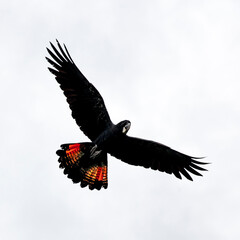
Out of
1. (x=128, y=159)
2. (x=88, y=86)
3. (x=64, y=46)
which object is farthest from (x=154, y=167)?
(x=64, y=46)

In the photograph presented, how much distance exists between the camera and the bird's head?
52.0 feet

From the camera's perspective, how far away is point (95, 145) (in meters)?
15.9

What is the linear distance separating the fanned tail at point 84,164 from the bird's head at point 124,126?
0.89 metres

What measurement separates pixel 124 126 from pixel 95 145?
95cm

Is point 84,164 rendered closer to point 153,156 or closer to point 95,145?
point 95,145

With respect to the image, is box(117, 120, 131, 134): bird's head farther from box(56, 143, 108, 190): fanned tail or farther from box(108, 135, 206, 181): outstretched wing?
box(56, 143, 108, 190): fanned tail

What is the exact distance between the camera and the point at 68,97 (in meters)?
16.1

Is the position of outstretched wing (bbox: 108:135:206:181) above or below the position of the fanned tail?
above

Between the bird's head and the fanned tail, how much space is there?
886mm

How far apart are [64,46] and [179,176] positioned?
4.95 meters

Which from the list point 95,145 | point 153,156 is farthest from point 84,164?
point 153,156

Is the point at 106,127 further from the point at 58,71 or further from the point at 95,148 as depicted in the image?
the point at 58,71

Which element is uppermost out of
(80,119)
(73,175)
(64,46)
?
(64,46)

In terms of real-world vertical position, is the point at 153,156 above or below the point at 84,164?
above
